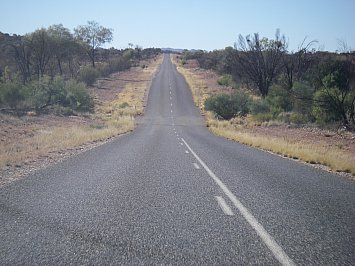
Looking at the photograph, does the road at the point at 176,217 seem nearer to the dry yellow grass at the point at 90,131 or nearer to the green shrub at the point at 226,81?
the dry yellow grass at the point at 90,131

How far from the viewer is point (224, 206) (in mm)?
7477

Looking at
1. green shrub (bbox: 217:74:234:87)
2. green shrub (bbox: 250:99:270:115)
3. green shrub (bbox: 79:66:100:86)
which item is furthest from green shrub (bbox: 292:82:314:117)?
green shrub (bbox: 79:66:100:86)

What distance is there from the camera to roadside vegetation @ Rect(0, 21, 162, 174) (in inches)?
931

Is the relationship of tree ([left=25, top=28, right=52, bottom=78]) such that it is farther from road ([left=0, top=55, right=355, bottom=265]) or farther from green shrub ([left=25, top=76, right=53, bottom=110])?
road ([left=0, top=55, right=355, bottom=265])

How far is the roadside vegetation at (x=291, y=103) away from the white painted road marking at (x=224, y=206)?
6.87 metres

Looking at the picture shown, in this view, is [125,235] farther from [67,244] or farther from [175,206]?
[175,206]

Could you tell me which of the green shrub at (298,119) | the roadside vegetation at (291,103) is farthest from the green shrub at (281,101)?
the green shrub at (298,119)

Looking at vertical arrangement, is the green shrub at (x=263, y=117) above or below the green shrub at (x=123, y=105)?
above

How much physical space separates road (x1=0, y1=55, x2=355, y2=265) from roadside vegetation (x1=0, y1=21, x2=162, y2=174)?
5.33m

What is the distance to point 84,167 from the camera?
41.7ft

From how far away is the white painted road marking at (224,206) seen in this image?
22.9 feet

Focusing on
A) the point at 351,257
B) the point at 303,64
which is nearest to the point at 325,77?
the point at 303,64

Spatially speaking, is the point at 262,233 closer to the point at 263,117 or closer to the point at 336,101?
the point at 336,101

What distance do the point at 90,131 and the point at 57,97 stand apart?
73.1ft
